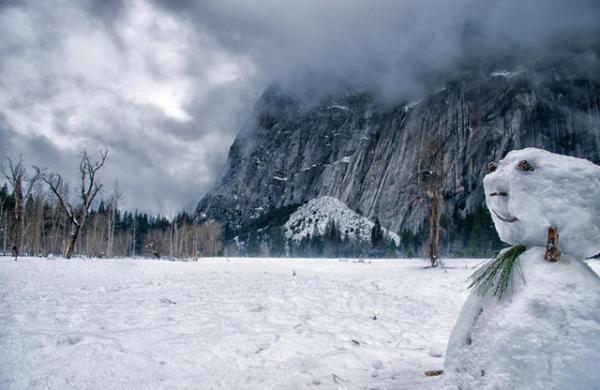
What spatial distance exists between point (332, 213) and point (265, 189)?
7992 cm

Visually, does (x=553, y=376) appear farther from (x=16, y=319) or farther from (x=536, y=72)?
(x=536, y=72)

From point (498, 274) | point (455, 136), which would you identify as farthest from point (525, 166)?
point (455, 136)

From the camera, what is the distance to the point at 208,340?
3.96 meters

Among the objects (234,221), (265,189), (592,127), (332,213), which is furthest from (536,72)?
(234,221)

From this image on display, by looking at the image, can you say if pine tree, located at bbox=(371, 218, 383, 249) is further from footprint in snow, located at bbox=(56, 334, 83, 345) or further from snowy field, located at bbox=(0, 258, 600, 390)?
footprint in snow, located at bbox=(56, 334, 83, 345)

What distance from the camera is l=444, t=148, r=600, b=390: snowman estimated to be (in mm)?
2004

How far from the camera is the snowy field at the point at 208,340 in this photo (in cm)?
284

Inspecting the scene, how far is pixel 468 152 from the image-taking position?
10800 centimetres

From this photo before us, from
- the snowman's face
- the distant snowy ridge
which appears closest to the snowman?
the snowman's face

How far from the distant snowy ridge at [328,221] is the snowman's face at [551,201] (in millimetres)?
96045

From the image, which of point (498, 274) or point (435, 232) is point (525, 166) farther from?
point (435, 232)

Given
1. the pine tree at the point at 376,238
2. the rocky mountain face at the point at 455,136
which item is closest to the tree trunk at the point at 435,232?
the rocky mountain face at the point at 455,136

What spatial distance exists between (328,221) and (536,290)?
112575 mm

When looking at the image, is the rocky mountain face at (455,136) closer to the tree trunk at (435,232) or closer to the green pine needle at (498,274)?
the tree trunk at (435,232)
